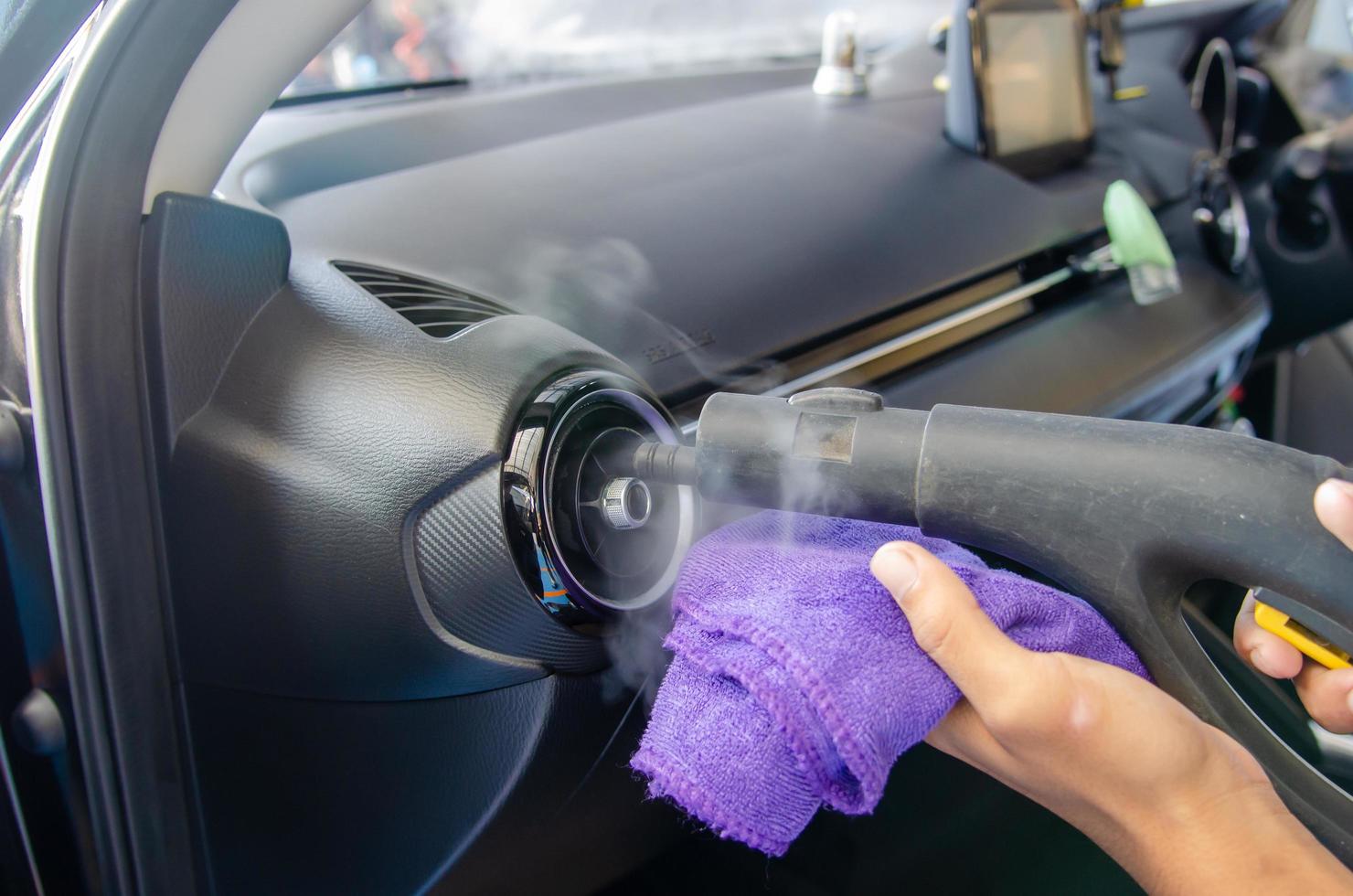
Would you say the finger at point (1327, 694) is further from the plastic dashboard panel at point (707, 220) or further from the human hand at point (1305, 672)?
the plastic dashboard panel at point (707, 220)

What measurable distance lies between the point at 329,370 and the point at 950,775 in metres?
0.61

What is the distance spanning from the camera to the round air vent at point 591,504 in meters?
0.55

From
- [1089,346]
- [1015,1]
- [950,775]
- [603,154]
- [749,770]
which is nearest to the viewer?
[749,770]

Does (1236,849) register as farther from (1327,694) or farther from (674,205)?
(674,205)

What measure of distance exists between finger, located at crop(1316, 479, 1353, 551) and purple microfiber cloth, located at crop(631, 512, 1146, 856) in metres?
0.12

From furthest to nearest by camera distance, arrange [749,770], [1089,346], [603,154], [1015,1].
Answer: [1015,1]
[1089,346]
[603,154]
[749,770]

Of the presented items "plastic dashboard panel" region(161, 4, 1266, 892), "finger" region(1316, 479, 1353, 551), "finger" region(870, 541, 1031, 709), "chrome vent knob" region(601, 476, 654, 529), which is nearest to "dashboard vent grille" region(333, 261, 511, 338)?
"plastic dashboard panel" region(161, 4, 1266, 892)

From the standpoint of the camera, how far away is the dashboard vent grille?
23.9 inches

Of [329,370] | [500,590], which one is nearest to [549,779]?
[500,590]

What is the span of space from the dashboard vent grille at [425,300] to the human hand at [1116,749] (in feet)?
0.95

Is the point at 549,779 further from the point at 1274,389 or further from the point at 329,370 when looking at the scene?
the point at 1274,389

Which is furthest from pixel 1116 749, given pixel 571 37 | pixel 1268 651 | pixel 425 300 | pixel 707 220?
pixel 571 37

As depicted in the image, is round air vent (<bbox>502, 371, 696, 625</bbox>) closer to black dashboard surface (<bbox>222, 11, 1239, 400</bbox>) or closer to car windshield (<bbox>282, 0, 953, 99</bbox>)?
black dashboard surface (<bbox>222, 11, 1239, 400</bbox>)

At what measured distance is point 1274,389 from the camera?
1.97 metres
